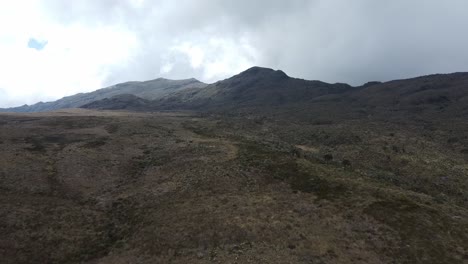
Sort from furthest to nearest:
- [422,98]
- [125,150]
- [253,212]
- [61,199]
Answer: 1. [422,98]
2. [125,150]
3. [61,199]
4. [253,212]

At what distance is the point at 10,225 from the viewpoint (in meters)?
39.0

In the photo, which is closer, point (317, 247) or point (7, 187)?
point (317, 247)

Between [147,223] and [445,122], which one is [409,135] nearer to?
[445,122]

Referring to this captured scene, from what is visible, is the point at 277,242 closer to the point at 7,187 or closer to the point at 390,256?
the point at 390,256

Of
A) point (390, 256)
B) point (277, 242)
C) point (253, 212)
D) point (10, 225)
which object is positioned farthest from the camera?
point (253, 212)

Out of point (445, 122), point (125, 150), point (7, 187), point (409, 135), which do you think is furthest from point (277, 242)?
point (445, 122)

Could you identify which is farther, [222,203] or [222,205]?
[222,203]

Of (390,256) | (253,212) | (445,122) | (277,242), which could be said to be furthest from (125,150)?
(445,122)

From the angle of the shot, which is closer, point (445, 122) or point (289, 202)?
point (289, 202)

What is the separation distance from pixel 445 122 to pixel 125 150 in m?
102

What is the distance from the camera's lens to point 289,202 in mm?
43875

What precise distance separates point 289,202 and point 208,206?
8963 mm

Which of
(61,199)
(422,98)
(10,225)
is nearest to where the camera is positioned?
(10,225)

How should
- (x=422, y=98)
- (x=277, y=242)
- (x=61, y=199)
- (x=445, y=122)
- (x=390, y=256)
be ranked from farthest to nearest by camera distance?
1. (x=422, y=98)
2. (x=445, y=122)
3. (x=61, y=199)
4. (x=277, y=242)
5. (x=390, y=256)
